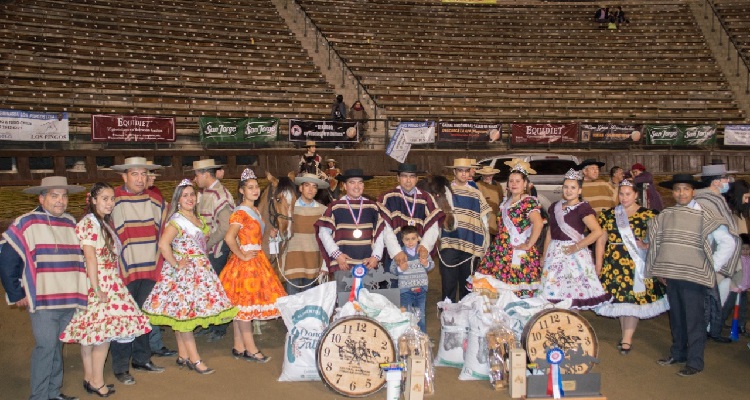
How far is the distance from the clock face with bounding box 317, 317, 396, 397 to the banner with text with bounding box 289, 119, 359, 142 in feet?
49.6

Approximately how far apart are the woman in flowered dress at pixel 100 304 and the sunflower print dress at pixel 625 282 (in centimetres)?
426

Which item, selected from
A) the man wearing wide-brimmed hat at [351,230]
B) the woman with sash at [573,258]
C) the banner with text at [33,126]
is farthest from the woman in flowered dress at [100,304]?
the banner with text at [33,126]

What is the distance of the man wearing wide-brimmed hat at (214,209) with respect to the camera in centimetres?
720

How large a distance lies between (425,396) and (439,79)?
69.2 feet

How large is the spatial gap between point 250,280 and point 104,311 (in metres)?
1.33

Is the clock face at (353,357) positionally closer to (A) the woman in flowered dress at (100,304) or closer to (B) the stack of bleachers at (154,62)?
(A) the woman in flowered dress at (100,304)

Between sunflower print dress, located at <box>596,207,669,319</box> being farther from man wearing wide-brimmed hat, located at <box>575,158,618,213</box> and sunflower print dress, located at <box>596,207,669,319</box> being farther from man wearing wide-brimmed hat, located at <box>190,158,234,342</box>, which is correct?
man wearing wide-brimmed hat, located at <box>190,158,234,342</box>

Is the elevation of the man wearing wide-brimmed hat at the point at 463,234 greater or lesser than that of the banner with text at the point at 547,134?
lesser

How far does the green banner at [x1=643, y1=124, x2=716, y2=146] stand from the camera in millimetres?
23266

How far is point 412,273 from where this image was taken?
6887 mm

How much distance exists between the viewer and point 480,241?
767cm

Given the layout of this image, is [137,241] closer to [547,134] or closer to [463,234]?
[463,234]

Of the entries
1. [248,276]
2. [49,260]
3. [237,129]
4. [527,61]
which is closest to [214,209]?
[248,276]

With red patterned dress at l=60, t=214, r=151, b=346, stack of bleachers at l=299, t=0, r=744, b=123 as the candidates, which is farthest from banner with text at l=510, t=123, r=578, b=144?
red patterned dress at l=60, t=214, r=151, b=346
